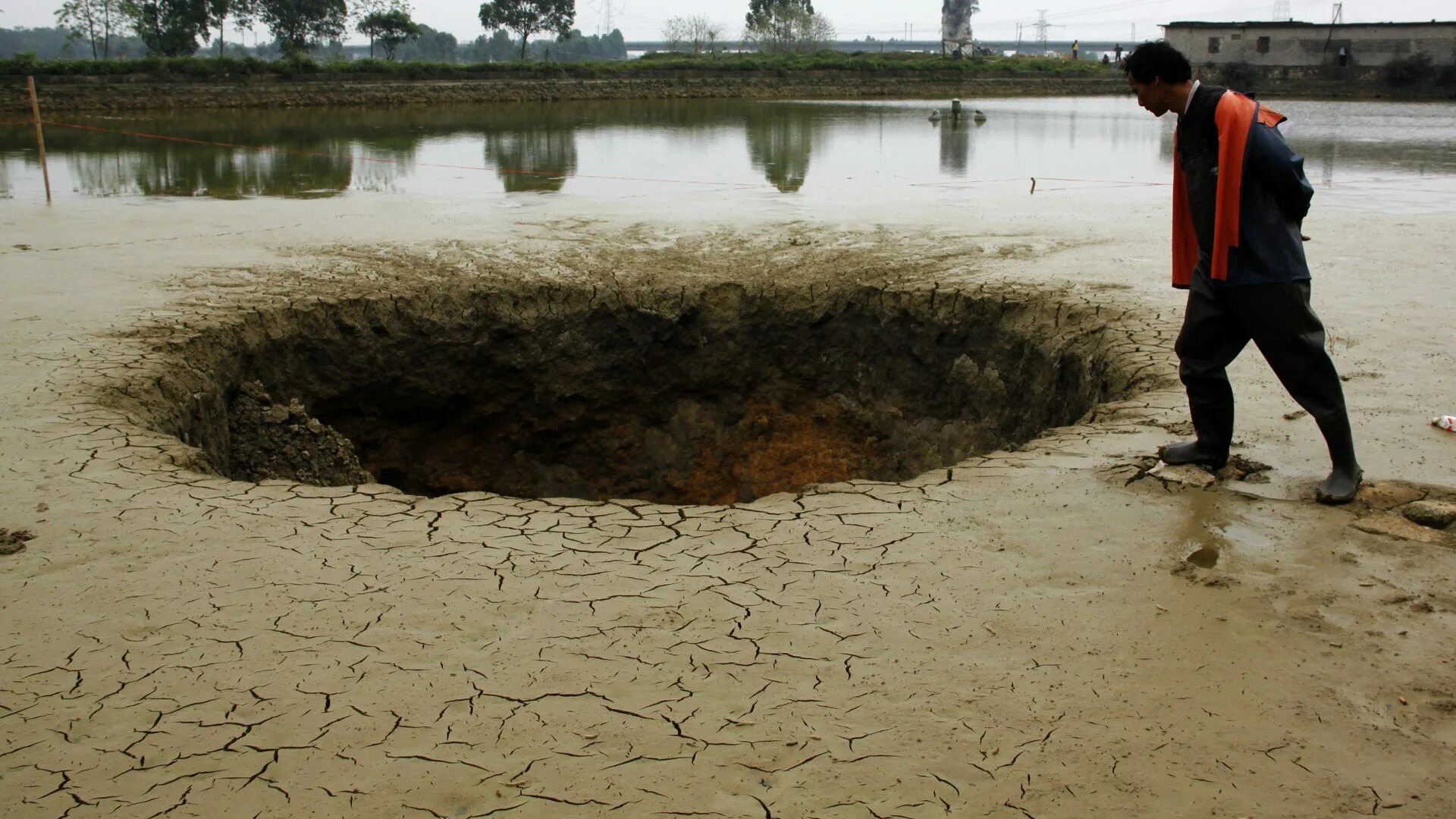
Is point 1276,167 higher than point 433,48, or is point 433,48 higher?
point 433,48

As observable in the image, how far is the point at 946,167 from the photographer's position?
17.2 m

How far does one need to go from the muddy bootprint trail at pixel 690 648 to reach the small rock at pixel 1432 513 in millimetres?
221

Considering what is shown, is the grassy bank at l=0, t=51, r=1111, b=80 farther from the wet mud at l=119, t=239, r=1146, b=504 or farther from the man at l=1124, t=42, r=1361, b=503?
the man at l=1124, t=42, r=1361, b=503

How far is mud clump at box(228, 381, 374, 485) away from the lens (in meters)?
5.84

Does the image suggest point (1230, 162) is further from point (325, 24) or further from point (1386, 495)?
point (325, 24)

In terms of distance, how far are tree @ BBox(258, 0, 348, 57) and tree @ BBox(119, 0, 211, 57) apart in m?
3.87

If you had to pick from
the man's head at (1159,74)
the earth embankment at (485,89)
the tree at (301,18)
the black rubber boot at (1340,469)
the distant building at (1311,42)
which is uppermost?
the tree at (301,18)

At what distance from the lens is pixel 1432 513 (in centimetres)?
345

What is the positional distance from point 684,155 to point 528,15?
4946 cm

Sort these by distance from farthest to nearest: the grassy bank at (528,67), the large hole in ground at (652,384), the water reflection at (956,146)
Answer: the grassy bank at (528,67), the water reflection at (956,146), the large hole in ground at (652,384)

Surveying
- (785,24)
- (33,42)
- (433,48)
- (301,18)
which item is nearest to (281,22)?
(301,18)

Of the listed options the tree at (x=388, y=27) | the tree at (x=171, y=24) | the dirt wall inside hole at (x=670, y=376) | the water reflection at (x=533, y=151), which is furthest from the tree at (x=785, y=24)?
the dirt wall inside hole at (x=670, y=376)

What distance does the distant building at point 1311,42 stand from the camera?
134 feet

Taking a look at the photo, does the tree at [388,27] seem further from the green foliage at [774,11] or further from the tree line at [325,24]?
the green foliage at [774,11]
